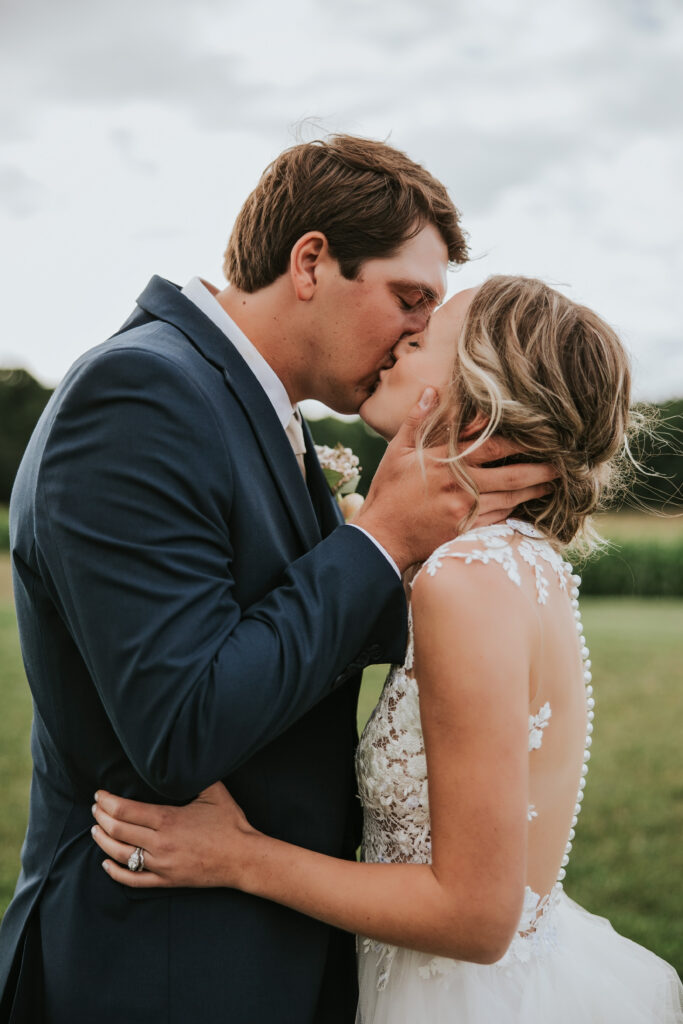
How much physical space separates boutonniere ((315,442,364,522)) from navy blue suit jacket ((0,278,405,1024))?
836 mm

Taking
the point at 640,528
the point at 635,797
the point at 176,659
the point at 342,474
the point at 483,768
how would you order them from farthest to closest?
the point at 640,528 → the point at 635,797 → the point at 342,474 → the point at 483,768 → the point at 176,659

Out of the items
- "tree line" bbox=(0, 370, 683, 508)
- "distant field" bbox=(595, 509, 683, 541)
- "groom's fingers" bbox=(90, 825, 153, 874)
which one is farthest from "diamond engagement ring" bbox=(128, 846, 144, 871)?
"distant field" bbox=(595, 509, 683, 541)

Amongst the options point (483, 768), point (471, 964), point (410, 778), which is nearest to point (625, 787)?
point (471, 964)

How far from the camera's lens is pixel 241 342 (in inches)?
112

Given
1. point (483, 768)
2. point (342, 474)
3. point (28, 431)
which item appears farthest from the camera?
point (28, 431)

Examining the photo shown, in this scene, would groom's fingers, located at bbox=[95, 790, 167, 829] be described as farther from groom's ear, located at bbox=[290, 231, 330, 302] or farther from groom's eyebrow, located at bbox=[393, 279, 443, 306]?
groom's eyebrow, located at bbox=[393, 279, 443, 306]

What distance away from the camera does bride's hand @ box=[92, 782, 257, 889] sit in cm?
214

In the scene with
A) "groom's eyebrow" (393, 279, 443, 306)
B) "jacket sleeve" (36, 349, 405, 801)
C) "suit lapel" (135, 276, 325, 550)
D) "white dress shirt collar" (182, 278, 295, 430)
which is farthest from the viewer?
"groom's eyebrow" (393, 279, 443, 306)

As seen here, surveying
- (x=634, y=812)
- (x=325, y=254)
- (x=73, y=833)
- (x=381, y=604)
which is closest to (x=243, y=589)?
(x=381, y=604)

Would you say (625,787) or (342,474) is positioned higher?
(342,474)

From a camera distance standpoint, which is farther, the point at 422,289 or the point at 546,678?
the point at 422,289

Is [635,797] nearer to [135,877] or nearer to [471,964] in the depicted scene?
[471,964]

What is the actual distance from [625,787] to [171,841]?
6855 millimetres

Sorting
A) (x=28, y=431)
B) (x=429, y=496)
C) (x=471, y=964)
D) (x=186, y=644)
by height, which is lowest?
(x=28, y=431)
